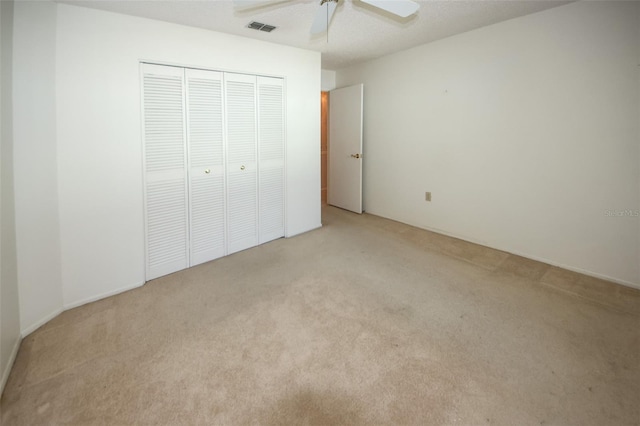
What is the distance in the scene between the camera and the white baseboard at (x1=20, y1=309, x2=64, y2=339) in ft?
6.99

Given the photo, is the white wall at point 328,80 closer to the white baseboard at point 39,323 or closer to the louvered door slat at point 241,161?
the louvered door slat at point 241,161

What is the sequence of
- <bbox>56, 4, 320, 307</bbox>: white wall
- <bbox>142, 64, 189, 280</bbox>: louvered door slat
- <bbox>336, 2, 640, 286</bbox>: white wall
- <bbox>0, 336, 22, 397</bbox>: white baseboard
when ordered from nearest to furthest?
<bbox>0, 336, 22, 397</bbox>: white baseboard → <bbox>56, 4, 320, 307</bbox>: white wall → <bbox>336, 2, 640, 286</bbox>: white wall → <bbox>142, 64, 189, 280</bbox>: louvered door slat

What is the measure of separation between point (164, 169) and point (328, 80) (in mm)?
3494

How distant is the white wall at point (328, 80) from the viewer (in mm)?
5412

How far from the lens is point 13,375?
1779 mm

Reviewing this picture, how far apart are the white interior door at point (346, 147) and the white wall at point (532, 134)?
58 centimetres

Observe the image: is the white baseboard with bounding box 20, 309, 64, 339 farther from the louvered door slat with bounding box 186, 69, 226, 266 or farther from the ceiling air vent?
the ceiling air vent

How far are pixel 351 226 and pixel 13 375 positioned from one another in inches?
141

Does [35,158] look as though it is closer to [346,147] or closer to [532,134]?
[346,147]

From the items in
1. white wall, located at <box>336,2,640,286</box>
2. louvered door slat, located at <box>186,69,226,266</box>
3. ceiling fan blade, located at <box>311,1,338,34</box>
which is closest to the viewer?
ceiling fan blade, located at <box>311,1,338,34</box>

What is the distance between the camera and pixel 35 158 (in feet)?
7.21

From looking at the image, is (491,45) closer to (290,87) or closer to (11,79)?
(290,87)

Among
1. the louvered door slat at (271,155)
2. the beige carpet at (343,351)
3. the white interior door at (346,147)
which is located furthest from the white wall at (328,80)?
the beige carpet at (343,351)

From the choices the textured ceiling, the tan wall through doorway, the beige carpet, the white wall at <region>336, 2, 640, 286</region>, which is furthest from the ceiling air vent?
the tan wall through doorway
